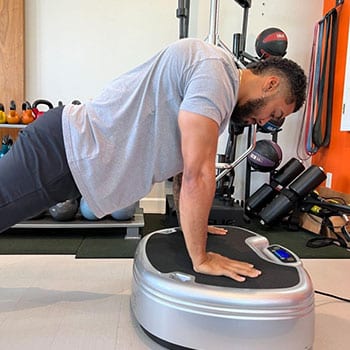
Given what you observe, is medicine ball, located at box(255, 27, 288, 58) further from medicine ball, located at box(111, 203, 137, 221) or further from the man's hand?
the man's hand

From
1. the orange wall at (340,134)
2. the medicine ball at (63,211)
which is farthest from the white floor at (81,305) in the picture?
the orange wall at (340,134)

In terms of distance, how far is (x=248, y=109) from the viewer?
4.28 ft

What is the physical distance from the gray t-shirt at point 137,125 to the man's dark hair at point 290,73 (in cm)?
14

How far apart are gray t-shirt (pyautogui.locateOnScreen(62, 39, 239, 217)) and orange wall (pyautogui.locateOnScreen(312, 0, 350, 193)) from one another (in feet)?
7.65

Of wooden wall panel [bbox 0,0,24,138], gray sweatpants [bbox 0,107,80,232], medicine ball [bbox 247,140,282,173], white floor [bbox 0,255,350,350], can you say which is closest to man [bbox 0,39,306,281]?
gray sweatpants [bbox 0,107,80,232]

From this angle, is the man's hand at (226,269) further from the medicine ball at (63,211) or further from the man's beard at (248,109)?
the medicine ball at (63,211)

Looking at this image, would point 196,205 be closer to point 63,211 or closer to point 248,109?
point 248,109

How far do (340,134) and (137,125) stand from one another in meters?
2.64

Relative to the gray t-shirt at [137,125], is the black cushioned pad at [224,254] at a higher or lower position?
lower

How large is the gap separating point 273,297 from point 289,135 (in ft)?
9.28

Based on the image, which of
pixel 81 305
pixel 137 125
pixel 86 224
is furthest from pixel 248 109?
pixel 86 224

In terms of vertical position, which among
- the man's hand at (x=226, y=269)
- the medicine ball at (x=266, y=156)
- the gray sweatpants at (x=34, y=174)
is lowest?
the man's hand at (x=226, y=269)

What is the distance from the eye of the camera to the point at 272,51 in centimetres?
294

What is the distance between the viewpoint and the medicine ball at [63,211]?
2.48 meters
